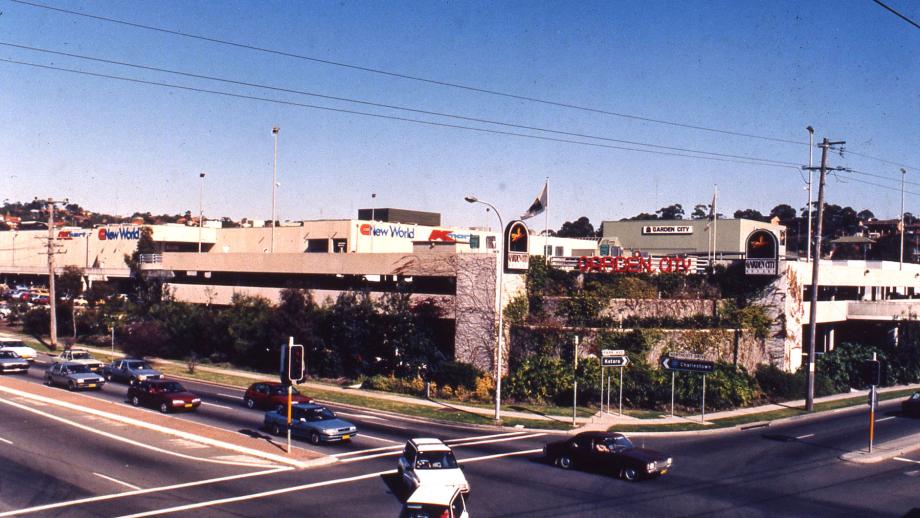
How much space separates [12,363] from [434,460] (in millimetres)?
37352

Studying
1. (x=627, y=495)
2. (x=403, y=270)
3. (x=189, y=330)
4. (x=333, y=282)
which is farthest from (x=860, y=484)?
(x=189, y=330)

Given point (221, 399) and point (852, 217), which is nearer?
point (221, 399)

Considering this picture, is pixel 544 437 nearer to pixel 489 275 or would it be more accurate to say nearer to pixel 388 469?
pixel 388 469

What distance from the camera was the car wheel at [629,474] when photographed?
22000mm

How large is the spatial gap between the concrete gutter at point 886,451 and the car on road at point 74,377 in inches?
1421

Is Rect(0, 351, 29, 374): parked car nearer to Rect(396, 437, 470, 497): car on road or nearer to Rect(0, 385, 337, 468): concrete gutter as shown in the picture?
Rect(0, 385, 337, 468): concrete gutter

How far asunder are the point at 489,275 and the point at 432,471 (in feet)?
82.8

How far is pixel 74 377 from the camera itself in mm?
38344

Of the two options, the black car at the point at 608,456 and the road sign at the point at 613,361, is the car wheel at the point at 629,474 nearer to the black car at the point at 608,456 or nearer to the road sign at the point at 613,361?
the black car at the point at 608,456

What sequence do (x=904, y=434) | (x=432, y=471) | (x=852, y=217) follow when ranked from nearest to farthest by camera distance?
(x=432, y=471)
(x=904, y=434)
(x=852, y=217)

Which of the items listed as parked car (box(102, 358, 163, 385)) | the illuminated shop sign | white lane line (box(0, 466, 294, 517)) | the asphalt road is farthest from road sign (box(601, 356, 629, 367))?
parked car (box(102, 358, 163, 385))

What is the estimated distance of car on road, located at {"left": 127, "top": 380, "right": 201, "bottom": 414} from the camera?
32531mm

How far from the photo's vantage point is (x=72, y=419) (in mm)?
29828

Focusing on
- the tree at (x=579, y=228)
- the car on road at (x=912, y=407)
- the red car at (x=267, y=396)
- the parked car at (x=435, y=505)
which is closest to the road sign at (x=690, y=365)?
the car on road at (x=912, y=407)
